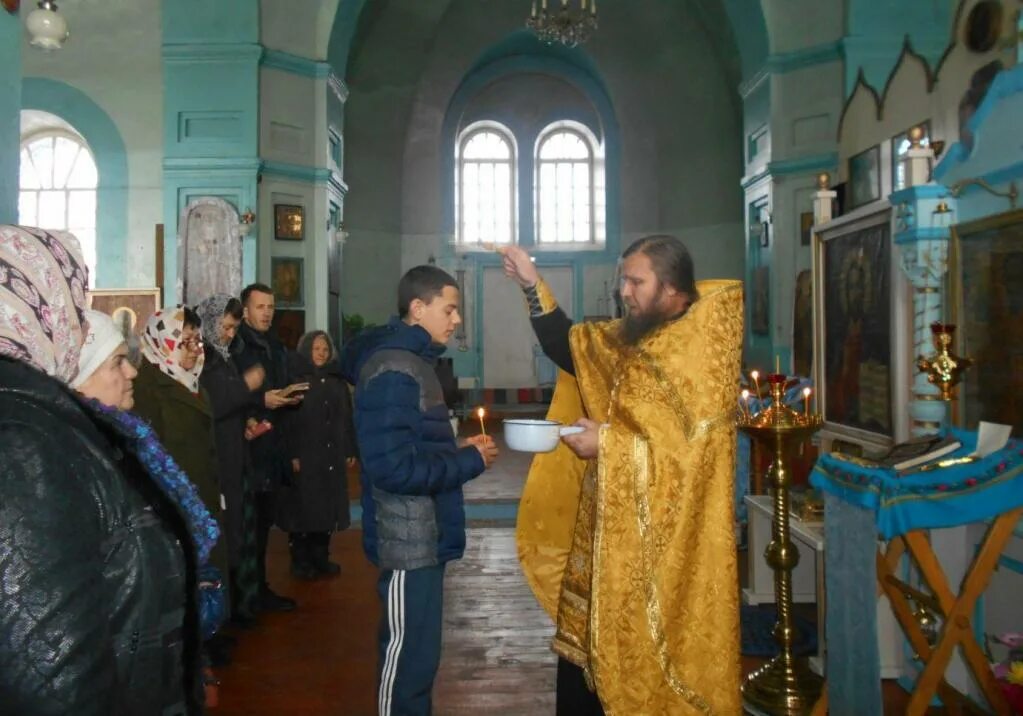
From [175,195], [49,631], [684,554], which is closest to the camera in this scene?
[49,631]

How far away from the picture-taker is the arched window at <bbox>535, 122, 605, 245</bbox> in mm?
18000

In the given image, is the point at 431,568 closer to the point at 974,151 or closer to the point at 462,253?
the point at 974,151

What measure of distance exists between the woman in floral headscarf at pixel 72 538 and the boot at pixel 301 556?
166 inches

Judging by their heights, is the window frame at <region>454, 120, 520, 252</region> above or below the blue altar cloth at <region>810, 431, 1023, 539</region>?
above

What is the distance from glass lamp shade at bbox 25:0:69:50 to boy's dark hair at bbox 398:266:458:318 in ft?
17.3

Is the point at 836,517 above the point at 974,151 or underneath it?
underneath

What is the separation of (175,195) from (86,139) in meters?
2.31

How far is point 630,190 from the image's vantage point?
17094mm

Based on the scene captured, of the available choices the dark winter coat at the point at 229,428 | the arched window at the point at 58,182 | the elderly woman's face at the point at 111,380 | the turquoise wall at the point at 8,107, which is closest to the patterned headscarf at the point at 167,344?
the dark winter coat at the point at 229,428

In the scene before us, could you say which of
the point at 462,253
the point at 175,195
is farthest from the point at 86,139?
the point at 462,253

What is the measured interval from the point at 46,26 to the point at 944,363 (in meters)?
6.47

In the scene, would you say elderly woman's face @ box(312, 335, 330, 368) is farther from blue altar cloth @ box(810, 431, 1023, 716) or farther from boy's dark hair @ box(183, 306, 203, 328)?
blue altar cloth @ box(810, 431, 1023, 716)

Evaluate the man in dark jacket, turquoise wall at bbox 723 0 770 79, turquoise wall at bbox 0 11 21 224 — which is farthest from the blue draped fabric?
turquoise wall at bbox 723 0 770 79

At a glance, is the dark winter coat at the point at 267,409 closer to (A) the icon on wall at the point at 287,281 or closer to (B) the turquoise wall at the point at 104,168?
(A) the icon on wall at the point at 287,281
